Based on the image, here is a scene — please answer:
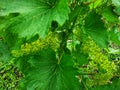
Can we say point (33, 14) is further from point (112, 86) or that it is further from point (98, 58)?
point (112, 86)

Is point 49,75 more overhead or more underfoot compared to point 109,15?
more underfoot

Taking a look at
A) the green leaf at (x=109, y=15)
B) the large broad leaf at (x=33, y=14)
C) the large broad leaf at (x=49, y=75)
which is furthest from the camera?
the green leaf at (x=109, y=15)

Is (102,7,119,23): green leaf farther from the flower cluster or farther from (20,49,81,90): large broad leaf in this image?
(20,49,81,90): large broad leaf

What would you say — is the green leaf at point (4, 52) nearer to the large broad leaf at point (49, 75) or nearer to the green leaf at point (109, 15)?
the large broad leaf at point (49, 75)

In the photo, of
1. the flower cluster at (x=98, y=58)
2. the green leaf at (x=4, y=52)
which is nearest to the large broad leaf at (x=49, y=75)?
the flower cluster at (x=98, y=58)

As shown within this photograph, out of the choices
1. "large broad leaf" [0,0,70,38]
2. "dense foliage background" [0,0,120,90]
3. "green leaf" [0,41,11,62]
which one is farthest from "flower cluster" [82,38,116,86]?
"green leaf" [0,41,11,62]

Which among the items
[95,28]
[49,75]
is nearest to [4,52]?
[49,75]

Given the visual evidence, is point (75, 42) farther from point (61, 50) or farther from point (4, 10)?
point (4, 10)
